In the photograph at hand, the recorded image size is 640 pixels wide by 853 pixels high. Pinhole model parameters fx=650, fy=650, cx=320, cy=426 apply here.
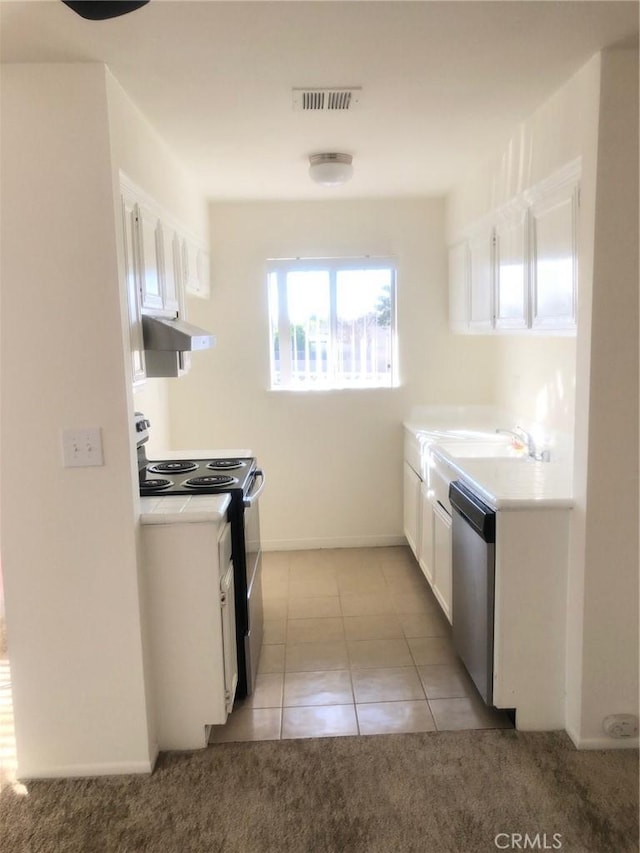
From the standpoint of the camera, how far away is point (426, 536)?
150 inches

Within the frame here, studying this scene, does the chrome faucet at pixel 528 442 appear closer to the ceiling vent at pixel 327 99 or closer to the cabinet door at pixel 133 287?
the ceiling vent at pixel 327 99

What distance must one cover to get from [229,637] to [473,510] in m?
1.11

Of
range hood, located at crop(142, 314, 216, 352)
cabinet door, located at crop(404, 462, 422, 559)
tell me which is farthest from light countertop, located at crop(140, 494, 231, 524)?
cabinet door, located at crop(404, 462, 422, 559)

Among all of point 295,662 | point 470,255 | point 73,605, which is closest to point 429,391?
point 470,255

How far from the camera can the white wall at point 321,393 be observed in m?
4.48

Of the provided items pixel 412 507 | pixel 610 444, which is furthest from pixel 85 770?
pixel 412 507

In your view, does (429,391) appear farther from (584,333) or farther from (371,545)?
(584,333)

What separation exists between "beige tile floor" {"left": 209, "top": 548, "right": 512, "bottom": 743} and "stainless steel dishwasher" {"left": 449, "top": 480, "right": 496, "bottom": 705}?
177mm

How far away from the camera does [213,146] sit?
3025 millimetres

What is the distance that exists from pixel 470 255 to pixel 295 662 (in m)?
2.48

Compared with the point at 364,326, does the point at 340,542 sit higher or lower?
lower

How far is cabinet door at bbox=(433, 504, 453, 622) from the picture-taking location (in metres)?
3.19

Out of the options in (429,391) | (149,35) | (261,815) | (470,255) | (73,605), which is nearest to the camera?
(149,35)

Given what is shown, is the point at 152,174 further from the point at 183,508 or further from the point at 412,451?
the point at 412,451
